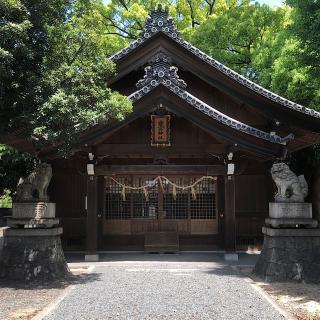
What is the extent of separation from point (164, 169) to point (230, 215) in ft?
9.11

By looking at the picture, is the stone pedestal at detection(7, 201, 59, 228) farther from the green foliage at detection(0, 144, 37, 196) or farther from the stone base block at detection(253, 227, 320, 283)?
the green foliage at detection(0, 144, 37, 196)

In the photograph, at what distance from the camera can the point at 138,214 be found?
15.5 metres

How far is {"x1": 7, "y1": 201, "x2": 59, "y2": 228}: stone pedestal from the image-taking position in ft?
33.9

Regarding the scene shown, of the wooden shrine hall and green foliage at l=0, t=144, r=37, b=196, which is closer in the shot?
the wooden shrine hall

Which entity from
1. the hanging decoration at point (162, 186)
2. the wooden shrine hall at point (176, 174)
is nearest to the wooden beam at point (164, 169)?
the wooden shrine hall at point (176, 174)

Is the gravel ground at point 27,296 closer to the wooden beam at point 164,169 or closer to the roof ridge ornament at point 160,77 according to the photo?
the wooden beam at point 164,169

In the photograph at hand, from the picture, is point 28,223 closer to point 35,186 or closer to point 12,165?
point 35,186

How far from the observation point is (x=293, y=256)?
10305mm

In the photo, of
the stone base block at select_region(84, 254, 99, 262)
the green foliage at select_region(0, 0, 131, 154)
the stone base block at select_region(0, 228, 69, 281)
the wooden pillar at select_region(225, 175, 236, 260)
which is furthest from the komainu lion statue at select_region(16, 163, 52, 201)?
the wooden pillar at select_region(225, 175, 236, 260)

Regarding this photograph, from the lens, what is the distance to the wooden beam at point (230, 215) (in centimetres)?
1405

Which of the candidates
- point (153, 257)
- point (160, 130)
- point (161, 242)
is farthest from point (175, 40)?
point (153, 257)

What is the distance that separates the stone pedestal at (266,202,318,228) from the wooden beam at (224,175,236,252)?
3481 mm

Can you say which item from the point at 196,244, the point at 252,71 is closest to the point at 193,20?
the point at 252,71

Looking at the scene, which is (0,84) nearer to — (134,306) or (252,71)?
(134,306)
